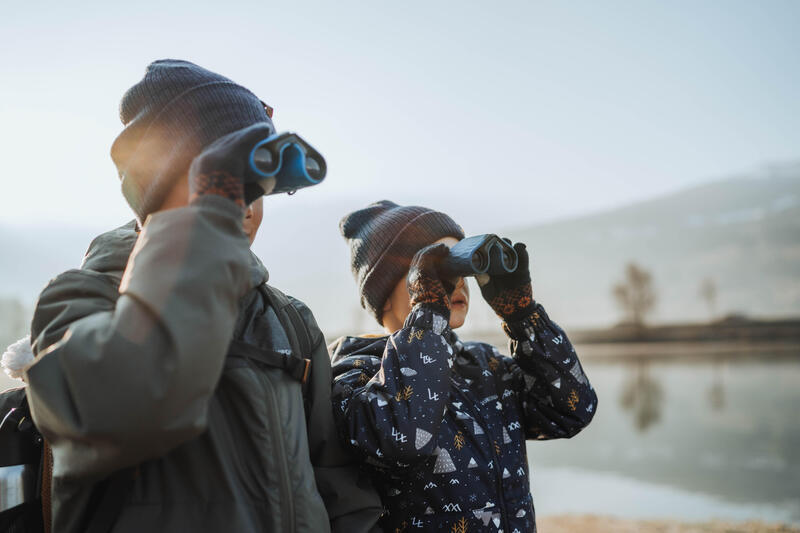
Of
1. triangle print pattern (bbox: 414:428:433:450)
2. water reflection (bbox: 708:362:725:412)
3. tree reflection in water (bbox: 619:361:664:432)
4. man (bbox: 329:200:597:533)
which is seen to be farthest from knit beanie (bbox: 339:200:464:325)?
water reflection (bbox: 708:362:725:412)

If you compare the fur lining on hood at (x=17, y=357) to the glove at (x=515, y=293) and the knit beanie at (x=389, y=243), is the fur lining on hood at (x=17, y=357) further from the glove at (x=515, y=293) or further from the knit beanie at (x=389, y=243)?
the glove at (x=515, y=293)

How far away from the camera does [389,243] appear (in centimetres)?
193

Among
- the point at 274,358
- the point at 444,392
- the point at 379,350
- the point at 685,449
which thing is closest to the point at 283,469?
the point at 274,358

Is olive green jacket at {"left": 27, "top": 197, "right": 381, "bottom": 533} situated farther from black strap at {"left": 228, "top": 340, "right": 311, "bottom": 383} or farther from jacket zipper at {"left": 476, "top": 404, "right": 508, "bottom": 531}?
jacket zipper at {"left": 476, "top": 404, "right": 508, "bottom": 531}

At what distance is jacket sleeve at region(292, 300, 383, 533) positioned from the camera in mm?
1292

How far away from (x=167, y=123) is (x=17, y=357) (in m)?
0.60

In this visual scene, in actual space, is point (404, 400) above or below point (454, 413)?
above

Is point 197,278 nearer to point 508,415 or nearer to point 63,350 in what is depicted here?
point 63,350

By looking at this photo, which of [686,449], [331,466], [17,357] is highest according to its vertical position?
[17,357]

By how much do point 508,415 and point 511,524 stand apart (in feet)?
1.02

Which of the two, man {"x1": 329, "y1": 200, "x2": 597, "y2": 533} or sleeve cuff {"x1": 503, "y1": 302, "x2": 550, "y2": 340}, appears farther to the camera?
sleeve cuff {"x1": 503, "y1": 302, "x2": 550, "y2": 340}

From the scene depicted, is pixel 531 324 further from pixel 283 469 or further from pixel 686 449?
pixel 686 449

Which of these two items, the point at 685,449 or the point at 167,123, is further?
the point at 685,449

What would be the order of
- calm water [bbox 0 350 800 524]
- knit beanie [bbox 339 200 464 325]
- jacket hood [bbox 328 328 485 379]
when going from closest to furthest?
1. jacket hood [bbox 328 328 485 379]
2. knit beanie [bbox 339 200 464 325]
3. calm water [bbox 0 350 800 524]
